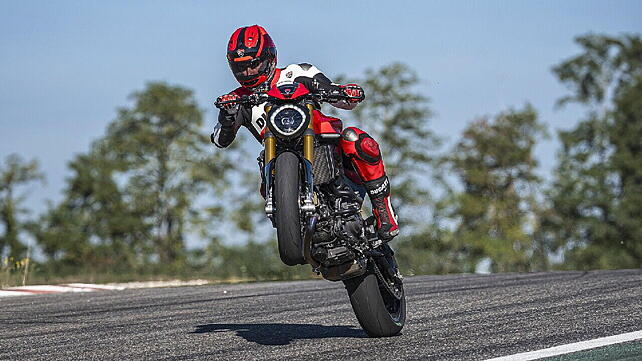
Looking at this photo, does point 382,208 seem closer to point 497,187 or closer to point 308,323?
point 308,323

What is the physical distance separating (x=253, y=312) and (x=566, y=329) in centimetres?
377

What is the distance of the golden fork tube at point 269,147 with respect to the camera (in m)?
6.54

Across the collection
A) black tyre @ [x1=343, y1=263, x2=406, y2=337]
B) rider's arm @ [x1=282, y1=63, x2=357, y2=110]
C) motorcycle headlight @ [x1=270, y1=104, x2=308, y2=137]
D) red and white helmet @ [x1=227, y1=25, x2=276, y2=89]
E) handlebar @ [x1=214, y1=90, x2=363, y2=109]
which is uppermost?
red and white helmet @ [x1=227, y1=25, x2=276, y2=89]

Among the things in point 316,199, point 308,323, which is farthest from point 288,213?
point 308,323

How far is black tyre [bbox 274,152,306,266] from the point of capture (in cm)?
629

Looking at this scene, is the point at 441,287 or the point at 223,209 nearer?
the point at 441,287

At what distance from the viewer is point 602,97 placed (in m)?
48.0

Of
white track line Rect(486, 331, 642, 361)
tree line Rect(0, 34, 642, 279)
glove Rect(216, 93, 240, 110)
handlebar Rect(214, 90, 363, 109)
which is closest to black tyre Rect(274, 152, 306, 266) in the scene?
handlebar Rect(214, 90, 363, 109)

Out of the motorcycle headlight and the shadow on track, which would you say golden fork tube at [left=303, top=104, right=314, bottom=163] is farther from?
the shadow on track

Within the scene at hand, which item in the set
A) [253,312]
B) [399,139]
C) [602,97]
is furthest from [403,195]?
[253,312]

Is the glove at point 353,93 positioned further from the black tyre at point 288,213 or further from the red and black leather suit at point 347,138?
the black tyre at point 288,213

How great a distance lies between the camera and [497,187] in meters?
48.0

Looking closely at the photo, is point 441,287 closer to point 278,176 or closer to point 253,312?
point 253,312

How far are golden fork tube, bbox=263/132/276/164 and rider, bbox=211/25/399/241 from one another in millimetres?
386
